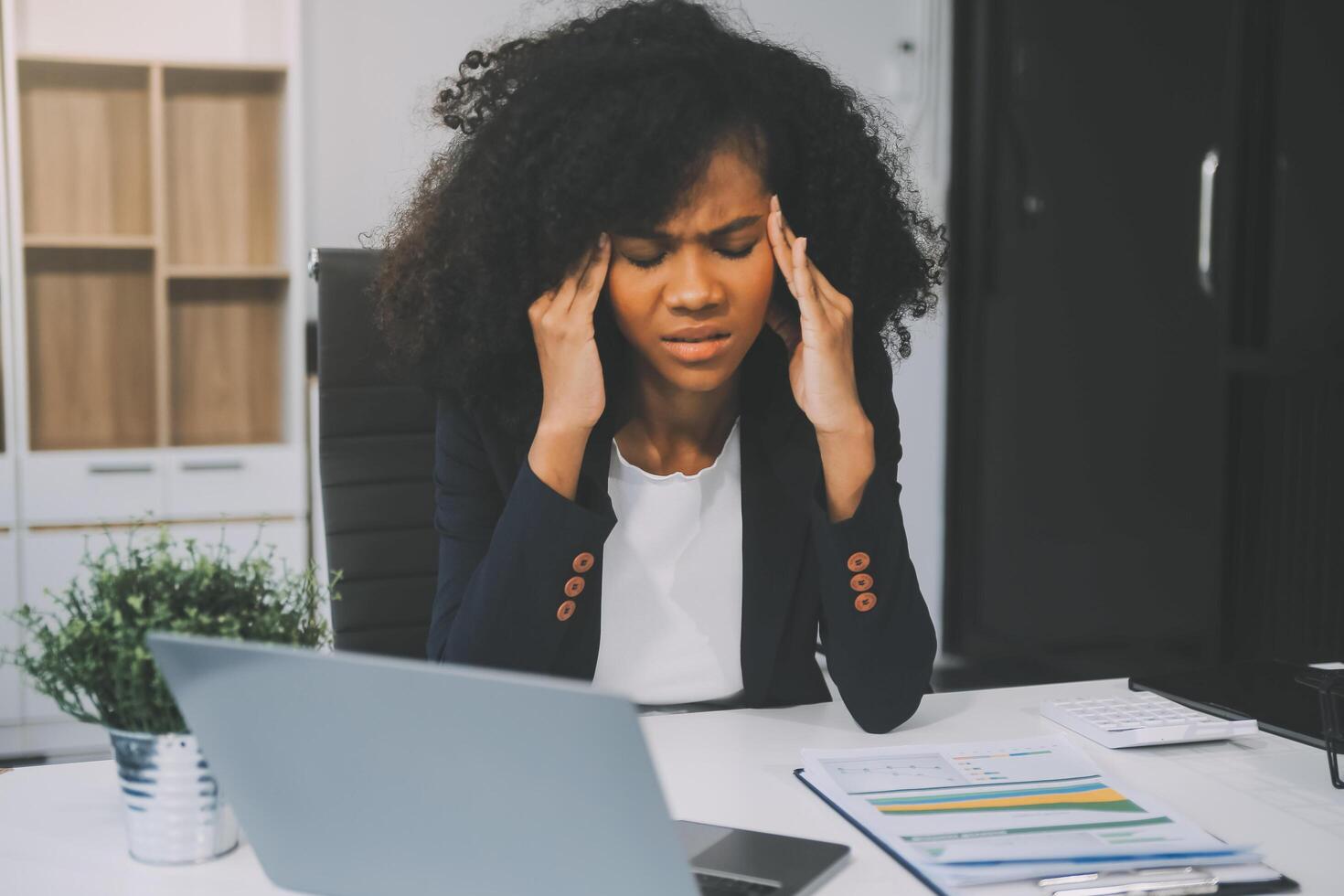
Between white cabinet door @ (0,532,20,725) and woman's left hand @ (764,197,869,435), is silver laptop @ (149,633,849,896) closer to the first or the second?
woman's left hand @ (764,197,869,435)

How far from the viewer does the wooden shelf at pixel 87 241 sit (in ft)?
9.19

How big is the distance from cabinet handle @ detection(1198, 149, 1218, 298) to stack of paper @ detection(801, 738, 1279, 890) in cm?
218

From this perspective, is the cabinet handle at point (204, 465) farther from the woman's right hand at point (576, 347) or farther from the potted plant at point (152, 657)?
the potted plant at point (152, 657)

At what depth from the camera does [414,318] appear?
1.33 metres

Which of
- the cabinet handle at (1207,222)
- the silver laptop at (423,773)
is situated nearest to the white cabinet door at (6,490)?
the silver laptop at (423,773)

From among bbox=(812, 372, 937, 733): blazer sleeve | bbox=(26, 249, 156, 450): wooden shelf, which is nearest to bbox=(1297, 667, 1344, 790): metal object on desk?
bbox=(812, 372, 937, 733): blazer sleeve

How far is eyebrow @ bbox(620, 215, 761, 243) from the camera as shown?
1.16 meters

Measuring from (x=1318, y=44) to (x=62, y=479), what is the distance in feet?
8.80

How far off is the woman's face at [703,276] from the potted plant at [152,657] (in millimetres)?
494

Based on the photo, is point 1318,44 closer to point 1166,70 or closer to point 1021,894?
point 1166,70

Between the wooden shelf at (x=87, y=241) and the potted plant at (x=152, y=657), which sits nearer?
the potted plant at (x=152, y=657)

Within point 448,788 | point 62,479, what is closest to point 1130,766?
point 448,788

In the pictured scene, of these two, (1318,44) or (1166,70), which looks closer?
(1318,44)

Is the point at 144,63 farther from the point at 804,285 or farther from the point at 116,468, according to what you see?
the point at 804,285
